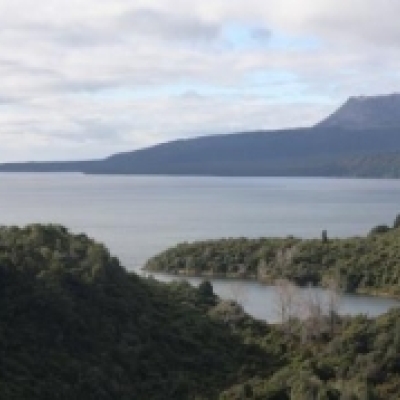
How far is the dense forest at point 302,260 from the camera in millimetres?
81625

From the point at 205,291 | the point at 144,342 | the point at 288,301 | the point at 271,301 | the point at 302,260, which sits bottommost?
the point at 271,301

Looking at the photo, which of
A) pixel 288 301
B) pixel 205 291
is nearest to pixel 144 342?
pixel 288 301

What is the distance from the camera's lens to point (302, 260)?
90.8 metres

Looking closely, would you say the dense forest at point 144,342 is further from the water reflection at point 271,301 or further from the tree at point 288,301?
the water reflection at point 271,301

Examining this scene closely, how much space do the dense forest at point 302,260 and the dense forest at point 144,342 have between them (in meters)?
26.6

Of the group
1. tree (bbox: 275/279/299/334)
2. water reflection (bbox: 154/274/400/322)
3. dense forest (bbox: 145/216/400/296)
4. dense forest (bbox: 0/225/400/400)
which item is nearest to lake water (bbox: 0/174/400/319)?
water reflection (bbox: 154/274/400/322)

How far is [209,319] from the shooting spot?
53250 mm

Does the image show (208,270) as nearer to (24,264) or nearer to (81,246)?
(81,246)

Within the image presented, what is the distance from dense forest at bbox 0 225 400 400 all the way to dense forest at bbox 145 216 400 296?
87.1ft

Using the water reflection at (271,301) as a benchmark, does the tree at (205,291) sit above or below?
above

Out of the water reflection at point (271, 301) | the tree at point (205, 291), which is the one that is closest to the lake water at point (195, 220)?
the water reflection at point (271, 301)

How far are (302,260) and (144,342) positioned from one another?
1815 inches

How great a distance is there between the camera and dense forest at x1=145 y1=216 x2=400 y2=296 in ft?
268

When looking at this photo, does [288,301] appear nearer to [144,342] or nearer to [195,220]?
[144,342]
